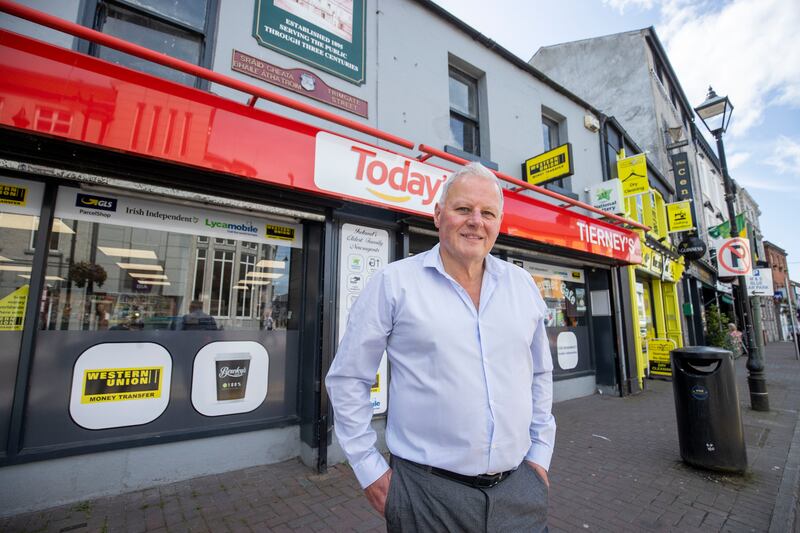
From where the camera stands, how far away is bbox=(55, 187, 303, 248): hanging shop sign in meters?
3.52

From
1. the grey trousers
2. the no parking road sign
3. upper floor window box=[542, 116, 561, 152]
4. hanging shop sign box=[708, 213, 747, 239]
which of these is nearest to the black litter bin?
the grey trousers

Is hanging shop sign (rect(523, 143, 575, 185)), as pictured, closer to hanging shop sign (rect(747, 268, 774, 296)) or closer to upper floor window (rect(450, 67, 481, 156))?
upper floor window (rect(450, 67, 481, 156))

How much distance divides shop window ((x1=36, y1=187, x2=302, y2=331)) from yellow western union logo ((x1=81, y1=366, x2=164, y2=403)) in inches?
16.4

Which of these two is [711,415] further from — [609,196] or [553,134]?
[553,134]

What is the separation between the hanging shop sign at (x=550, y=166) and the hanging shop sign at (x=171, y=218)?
4607mm

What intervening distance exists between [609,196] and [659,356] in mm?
4903

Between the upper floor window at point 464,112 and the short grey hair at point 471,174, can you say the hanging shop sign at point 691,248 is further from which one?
the short grey hair at point 471,174

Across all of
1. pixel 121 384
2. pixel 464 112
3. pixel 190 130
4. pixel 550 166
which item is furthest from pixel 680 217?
pixel 121 384

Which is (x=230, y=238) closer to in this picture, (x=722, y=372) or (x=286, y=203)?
(x=286, y=203)

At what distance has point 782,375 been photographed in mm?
11219

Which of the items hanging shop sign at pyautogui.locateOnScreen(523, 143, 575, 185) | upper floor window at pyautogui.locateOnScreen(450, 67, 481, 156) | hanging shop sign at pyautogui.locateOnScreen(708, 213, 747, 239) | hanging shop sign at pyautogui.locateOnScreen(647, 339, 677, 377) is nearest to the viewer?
hanging shop sign at pyautogui.locateOnScreen(523, 143, 575, 185)

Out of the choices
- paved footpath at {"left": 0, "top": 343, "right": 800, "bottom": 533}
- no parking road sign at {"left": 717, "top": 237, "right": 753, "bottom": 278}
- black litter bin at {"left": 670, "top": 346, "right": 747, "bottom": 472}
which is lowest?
paved footpath at {"left": 0, "top": 343, "right": 800, "bottom": 533}

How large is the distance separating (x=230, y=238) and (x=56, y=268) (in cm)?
152

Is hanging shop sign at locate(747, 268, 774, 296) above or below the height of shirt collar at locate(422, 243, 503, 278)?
above
